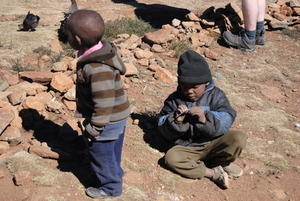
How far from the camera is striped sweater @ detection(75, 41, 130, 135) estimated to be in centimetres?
239

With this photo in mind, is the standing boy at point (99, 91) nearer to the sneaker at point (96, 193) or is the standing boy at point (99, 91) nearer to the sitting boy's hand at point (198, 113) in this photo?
the sneaker at point (96, 193)

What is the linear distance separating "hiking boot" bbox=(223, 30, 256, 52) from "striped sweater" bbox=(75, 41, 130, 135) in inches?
185

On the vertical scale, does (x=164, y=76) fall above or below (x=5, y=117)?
below

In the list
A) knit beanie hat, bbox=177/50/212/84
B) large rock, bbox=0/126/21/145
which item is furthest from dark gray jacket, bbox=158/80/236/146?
large rock, bbox=0/126/21/145

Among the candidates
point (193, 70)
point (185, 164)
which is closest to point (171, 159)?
point (185, 164)

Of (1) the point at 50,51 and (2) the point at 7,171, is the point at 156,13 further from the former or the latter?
(2) the point at 7,171

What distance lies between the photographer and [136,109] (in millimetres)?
4281

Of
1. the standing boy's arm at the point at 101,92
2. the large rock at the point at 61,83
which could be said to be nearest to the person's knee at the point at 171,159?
the standing boy's arm at the point at 101,92

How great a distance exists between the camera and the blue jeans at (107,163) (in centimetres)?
265

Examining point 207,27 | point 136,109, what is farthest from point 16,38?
point 207,27

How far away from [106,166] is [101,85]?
693mm

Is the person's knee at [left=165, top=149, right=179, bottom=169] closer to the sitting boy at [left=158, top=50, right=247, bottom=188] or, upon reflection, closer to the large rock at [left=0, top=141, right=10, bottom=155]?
the sitting boy at [left=158, top=50, right=247, bottom=188]

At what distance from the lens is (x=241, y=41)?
678cm

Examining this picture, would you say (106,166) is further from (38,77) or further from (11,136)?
(38,77)
